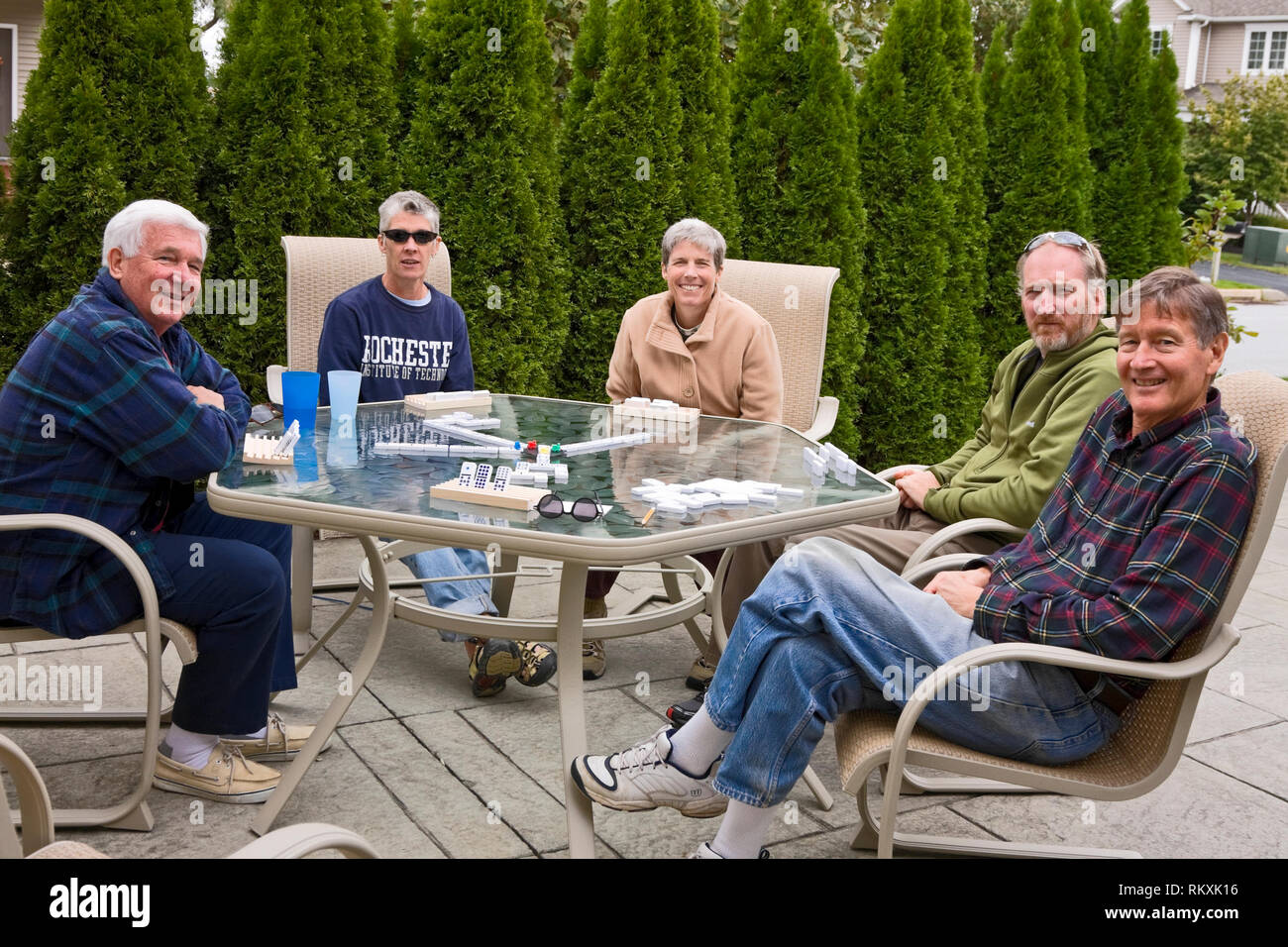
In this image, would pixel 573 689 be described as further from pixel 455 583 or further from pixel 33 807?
pixel 455 583

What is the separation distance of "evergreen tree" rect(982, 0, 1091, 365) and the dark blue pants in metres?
5.05

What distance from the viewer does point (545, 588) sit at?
4684mm

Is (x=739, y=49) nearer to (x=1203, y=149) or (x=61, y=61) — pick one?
(x=61, y=61)

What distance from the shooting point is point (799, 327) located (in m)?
4.62

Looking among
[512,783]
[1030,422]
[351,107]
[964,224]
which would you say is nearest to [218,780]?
[512,783]

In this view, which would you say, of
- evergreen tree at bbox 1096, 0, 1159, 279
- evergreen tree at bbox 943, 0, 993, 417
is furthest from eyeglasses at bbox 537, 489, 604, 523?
evergreen tree at bbox 1096, 0, 1159, 279

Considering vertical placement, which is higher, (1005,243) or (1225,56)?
(1225,56)

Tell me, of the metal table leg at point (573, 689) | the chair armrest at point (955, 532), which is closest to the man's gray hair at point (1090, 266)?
the chair armrest at point (955, 532)

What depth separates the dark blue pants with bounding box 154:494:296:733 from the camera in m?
2.73

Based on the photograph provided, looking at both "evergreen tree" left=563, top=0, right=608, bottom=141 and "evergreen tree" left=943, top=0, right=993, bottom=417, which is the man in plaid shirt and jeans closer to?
"evergreen tree" left=563, top=0, right=608, bottom=141

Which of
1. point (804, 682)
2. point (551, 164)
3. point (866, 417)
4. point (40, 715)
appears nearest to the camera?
point (804, 682)

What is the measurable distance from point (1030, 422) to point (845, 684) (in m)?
1.42
